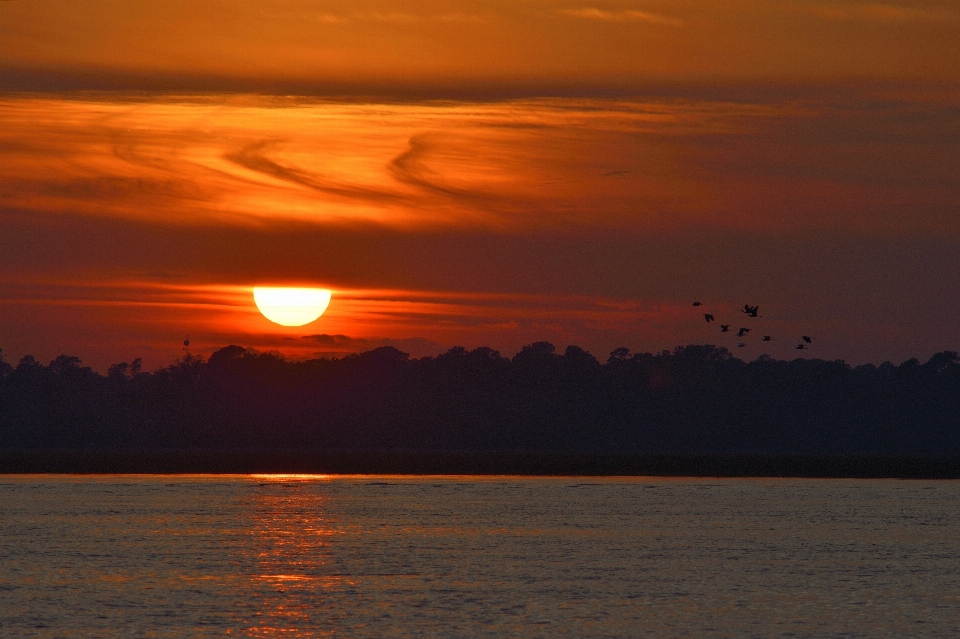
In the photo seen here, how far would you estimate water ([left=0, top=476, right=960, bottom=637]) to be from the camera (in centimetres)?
4791

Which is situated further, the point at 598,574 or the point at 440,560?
the point at 440,560

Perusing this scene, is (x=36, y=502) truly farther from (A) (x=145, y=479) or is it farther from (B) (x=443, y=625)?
(B) (x=443, y=625)

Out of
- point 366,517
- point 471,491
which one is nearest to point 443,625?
point 366,517

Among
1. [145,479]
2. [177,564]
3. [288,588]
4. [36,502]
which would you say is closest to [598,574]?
Answer: [288,588]

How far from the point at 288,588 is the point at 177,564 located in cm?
954

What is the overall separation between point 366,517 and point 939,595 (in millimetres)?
47973

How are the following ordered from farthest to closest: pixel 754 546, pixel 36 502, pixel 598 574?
pixel 36 502 < pixel 754 546 < pixel 598 574

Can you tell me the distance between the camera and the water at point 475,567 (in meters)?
47.9

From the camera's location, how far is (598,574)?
61438mm

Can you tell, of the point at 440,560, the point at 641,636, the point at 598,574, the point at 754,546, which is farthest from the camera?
the point at 754,546

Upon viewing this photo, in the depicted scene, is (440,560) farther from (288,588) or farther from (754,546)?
(754,546)

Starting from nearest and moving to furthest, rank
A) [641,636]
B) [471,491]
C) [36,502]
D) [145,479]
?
[641,636] → [36,502] → [471,491] → [145,479]

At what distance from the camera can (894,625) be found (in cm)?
4766

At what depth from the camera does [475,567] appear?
63.6 metres
